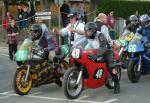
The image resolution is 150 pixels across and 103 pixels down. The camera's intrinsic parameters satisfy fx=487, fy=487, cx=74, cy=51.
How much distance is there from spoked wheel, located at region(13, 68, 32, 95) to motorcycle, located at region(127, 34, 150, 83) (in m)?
2.67

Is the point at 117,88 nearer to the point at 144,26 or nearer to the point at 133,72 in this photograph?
the point at 133,72

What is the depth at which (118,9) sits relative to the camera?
31.2 metres

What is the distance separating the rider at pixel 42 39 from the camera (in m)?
11.2

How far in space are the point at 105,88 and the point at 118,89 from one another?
78 centimetres

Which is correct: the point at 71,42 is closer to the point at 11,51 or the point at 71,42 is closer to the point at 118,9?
the point at 11,51

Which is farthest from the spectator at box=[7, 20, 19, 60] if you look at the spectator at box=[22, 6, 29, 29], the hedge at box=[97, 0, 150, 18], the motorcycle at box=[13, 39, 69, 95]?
the hedge at box=[97, 0, 150, 18]

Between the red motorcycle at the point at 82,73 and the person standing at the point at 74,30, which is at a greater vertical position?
the person standing at the point at 74,30

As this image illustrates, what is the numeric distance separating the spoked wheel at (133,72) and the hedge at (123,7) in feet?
57.9

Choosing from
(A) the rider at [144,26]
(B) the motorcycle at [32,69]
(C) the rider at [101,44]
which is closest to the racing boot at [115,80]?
(C) the rider at [101,44]

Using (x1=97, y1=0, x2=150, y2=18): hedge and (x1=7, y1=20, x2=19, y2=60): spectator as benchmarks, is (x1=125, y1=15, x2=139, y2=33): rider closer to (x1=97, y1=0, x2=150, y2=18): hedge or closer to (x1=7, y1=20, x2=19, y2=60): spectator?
(x1=7, y1=20, x2=19, y2=60): spectator

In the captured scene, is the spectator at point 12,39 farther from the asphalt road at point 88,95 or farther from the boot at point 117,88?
the boot at point 117,88

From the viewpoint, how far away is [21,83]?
10.6 metres

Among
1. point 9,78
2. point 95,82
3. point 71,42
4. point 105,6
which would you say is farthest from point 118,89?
point 105,6

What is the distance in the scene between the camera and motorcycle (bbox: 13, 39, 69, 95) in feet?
35.0
